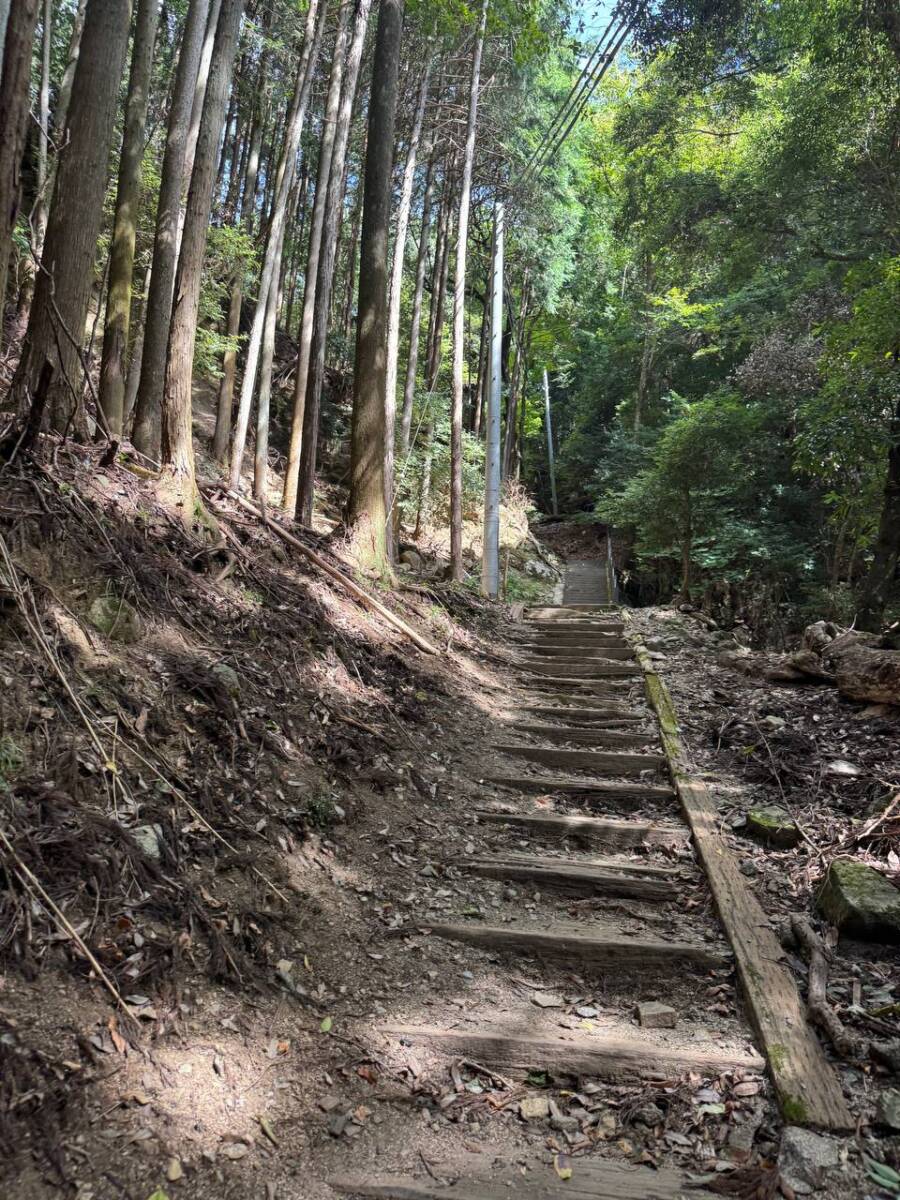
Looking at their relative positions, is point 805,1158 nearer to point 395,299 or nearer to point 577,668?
point 577,668

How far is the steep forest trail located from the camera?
1988mm

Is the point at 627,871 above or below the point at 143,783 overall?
below

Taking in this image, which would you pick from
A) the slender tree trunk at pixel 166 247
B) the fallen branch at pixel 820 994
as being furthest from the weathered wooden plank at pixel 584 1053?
the slender tree trunk at pixel 166 247

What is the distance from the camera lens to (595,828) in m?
4.02

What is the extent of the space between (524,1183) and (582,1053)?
50 centimetres

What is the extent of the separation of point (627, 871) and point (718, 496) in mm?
13310

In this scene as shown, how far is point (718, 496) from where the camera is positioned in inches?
603

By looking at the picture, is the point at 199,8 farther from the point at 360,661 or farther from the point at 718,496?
the point at 718,496

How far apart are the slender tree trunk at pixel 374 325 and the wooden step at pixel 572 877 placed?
438 centimetres

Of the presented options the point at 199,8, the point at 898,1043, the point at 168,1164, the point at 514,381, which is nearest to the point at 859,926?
the point at 898,1043

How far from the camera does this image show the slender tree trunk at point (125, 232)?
5.57m

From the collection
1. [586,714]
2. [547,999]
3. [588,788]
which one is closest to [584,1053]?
[547,999]

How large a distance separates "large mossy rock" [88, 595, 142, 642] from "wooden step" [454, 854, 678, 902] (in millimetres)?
2007

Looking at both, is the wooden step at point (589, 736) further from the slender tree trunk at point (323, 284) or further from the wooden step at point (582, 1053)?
the slender tree trunk at point (323, 284)
